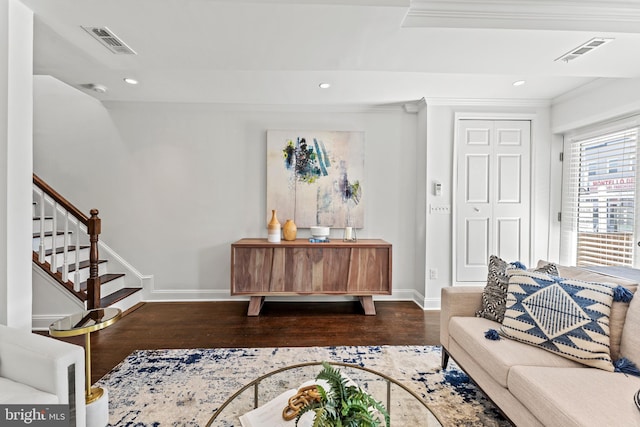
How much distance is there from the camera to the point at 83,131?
12.3 ft

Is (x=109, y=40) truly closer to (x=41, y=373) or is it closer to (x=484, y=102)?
(x=41, y=373)

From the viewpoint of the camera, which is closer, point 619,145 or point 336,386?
point 336,386

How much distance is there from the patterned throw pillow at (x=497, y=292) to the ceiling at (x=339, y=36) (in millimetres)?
1490

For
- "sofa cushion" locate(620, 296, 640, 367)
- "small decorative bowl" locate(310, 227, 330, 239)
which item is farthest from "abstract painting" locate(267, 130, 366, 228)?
"sofa cushion" locate(620, 296, 640, 367)

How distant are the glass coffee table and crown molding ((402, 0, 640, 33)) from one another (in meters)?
1.99

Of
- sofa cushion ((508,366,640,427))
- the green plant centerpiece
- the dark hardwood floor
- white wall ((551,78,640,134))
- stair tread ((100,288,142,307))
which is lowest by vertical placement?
the dark hardwood floor

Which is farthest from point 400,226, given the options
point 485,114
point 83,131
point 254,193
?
point 83,131

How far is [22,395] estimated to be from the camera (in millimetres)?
1261

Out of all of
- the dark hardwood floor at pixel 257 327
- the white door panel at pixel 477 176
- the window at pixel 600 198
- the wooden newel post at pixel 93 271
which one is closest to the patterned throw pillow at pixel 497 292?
the dark hardwood floor at pixel 257 327

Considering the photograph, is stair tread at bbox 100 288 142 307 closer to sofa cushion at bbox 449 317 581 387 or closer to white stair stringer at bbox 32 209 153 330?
white stair stringer at bbox 32 209 153 330

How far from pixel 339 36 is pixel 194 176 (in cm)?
256

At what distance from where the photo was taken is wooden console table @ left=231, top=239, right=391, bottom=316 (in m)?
3.35

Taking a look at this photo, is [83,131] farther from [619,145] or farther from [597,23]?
[619,145]

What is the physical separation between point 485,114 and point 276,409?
12.1 ft
